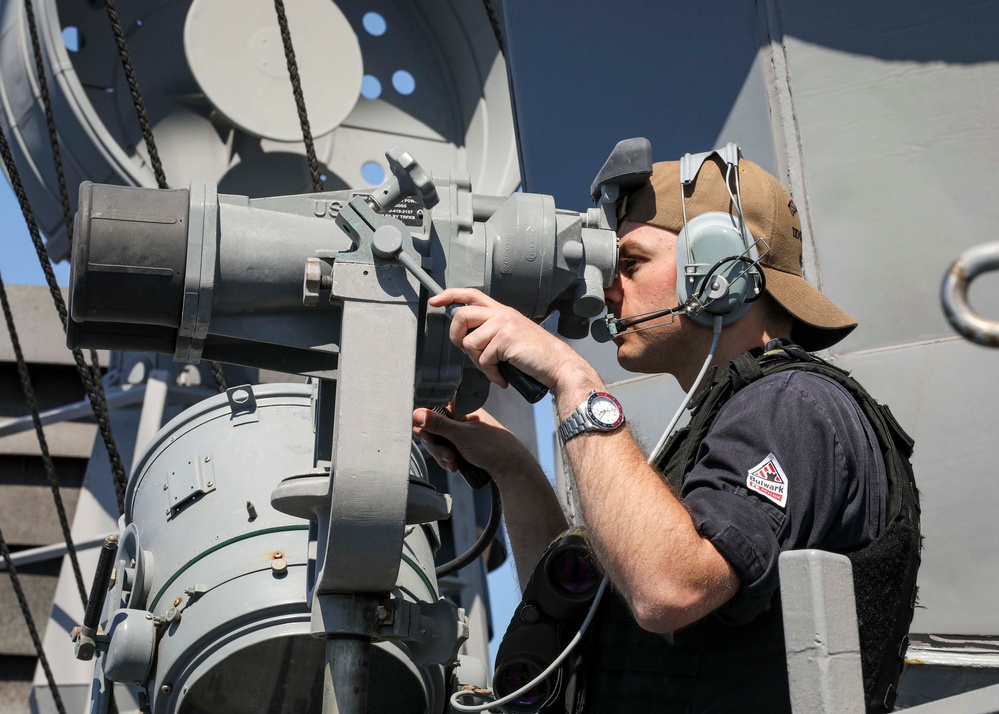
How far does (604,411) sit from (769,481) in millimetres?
269

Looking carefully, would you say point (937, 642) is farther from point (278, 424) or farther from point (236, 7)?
point (236, 7)

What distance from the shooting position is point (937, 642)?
116 inches

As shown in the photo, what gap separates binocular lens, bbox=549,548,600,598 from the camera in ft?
7.08

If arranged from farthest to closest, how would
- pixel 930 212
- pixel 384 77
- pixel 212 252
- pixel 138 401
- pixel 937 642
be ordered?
pixel 384 77 < pixel 138 401 < pixel 930 212 < pixel 937 642 < pixel 212 252

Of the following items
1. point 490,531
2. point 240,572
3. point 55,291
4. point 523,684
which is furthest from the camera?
point 55,291

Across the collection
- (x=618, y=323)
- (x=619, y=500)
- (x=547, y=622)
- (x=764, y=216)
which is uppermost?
(x=764, y=216)

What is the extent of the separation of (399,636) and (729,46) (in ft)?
7.80

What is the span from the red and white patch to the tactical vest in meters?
0.16

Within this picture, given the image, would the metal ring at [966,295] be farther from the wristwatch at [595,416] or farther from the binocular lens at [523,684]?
the binocular lens at [523,684]

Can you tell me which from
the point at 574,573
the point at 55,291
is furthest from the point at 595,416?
the point at 55,291

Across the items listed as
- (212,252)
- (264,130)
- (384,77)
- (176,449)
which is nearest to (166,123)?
(264,130)

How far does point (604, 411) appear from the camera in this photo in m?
1.88

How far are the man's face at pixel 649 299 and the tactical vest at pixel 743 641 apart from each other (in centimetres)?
20

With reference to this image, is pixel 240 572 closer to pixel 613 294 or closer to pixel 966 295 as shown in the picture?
pixel 613 294
